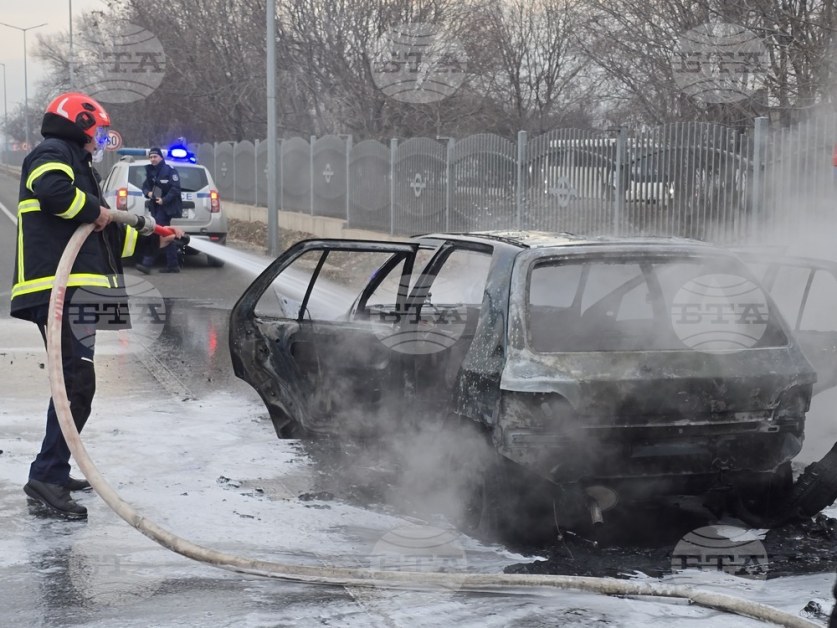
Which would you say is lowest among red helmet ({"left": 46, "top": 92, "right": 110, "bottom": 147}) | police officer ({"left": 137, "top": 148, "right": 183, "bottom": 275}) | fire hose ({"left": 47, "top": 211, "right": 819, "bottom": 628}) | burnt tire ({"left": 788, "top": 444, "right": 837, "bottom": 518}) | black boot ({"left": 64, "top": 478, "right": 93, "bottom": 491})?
black boot ({"left": 64, "top": 478, "right": 93, "bottom": 491})

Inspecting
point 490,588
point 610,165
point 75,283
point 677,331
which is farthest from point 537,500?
point 610,165

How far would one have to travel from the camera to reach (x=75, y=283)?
5.10 m

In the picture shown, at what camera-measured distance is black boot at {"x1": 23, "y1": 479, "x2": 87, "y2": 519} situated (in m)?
4.99

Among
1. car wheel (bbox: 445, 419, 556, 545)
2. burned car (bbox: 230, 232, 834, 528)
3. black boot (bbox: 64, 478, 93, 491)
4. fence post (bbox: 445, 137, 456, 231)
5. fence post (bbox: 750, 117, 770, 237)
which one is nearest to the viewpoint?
burned car (bbox: 230, 232, 834, 528)

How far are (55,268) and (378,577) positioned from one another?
213 centimetres

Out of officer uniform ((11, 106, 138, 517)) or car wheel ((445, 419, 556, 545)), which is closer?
car wheel ((445, 419, 556, 545))

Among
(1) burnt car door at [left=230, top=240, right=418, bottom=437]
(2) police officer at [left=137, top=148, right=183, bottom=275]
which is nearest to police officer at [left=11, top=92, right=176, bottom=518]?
(1) burnt car door at [left=230, top=240, right=418, bottom=437]

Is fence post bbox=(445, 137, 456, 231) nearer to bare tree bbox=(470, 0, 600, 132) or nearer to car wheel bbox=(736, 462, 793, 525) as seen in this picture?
bare tree bbox=(470, 0, 600, 132)

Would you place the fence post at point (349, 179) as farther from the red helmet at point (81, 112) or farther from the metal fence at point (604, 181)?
the red helmet at point (81, 112)

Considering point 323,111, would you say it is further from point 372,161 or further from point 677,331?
point 677,331

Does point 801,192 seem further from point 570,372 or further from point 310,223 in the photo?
point 310,223

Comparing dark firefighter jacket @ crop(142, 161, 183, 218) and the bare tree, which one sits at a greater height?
the bare tree

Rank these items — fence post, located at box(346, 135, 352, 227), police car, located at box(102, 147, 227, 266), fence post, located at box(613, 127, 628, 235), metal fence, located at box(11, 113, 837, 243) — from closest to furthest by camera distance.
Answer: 1. metal fence, located at box(11, 113, 837, 243)
2. fence post, located at box(613, 127, 628, 235)
3. police car, located at box(102, 147, 227, 266)
4. fence post, located at box(346, 135, 352, 227)

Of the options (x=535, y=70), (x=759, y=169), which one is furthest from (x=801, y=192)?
(x=535, y=70)
